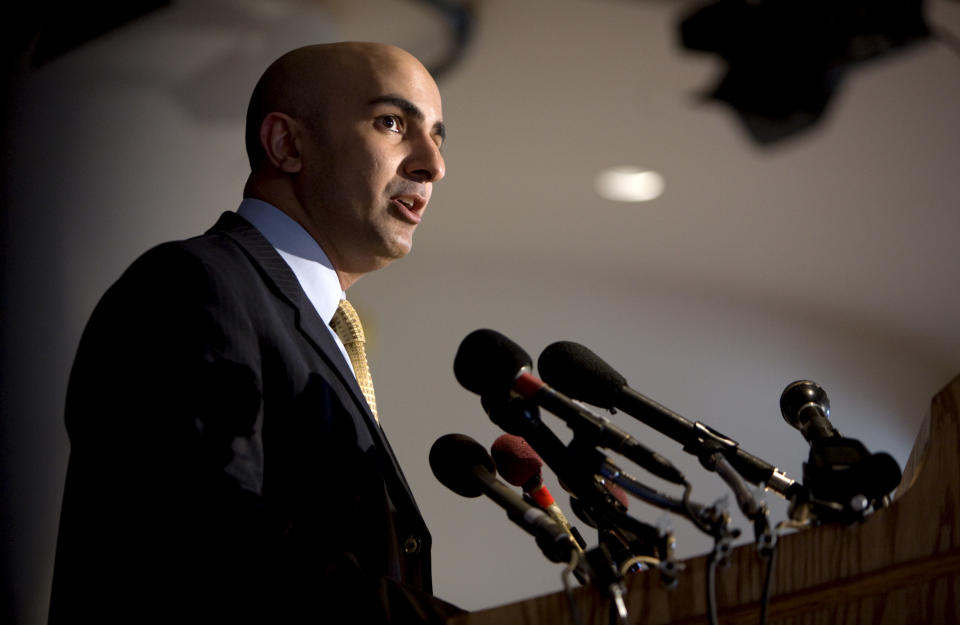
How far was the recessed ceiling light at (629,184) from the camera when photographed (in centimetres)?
349

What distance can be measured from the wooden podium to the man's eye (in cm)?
83

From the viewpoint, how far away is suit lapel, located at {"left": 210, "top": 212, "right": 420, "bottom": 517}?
Result: 1158mm

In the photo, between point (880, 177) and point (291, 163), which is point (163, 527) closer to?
point (291, 163)

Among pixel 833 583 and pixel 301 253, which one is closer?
pixel 833 583

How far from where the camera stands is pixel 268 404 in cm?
107

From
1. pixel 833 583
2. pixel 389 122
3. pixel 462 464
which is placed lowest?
pixel 833 583

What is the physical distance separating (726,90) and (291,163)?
208cm

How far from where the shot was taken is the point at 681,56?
3.03 meters

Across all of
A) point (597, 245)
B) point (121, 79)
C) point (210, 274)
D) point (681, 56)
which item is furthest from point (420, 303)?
point (210, 274)

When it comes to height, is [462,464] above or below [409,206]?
below

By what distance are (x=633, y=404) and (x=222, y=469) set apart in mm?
412

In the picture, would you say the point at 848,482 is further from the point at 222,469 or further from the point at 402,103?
the point at 402,103

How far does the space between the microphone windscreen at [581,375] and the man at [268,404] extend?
0.77 ft

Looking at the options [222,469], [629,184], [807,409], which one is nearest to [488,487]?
[222,469]
